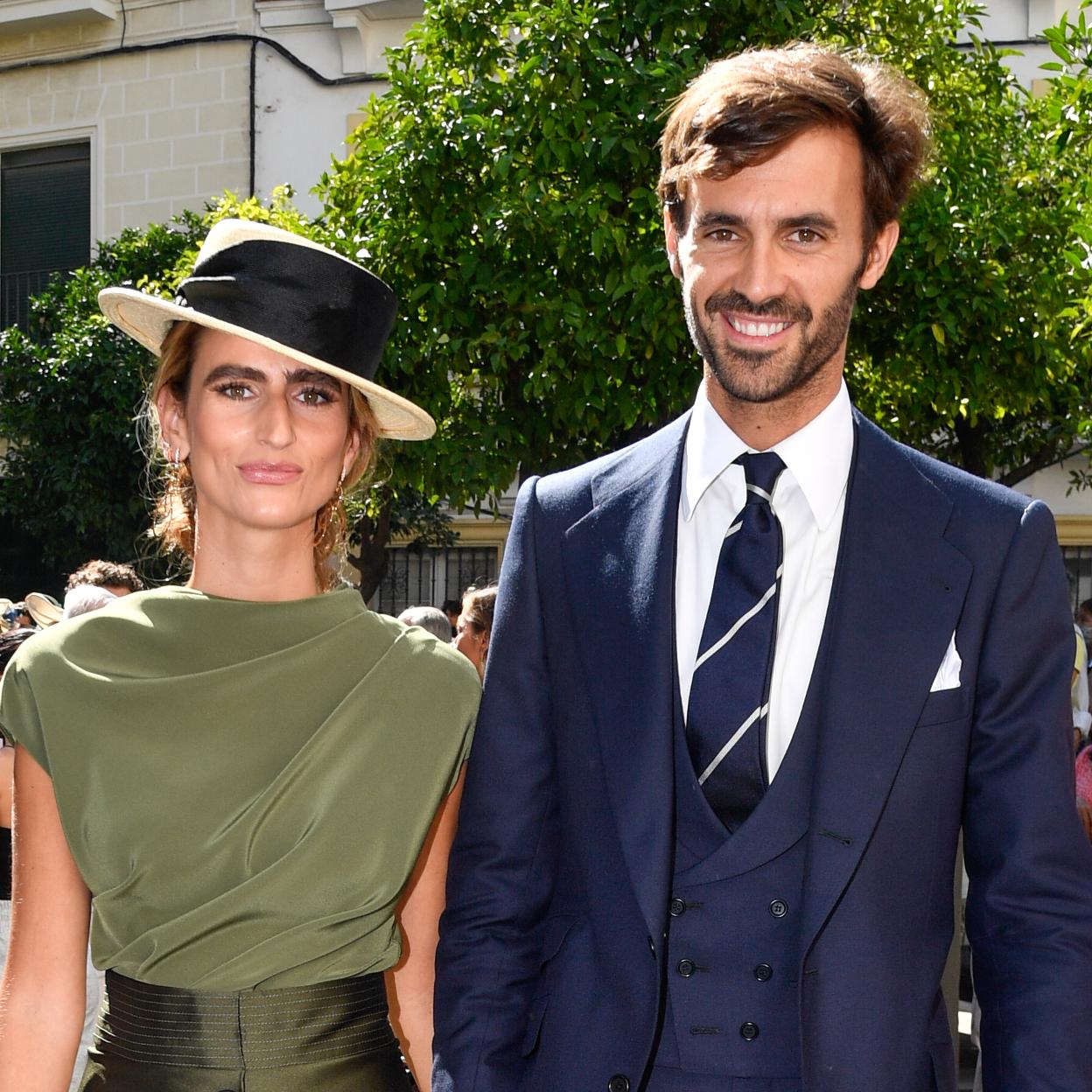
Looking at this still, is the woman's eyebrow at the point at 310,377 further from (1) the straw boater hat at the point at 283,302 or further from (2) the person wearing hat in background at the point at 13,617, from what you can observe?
(2) the person wearing hat in background at the point at 13,617

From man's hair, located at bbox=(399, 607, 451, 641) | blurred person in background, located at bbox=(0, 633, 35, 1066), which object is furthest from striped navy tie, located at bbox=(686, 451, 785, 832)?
man's hair, located at bbox=(399, 607, 451, 641)

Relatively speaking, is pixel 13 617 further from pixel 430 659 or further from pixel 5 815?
pixel 430 659

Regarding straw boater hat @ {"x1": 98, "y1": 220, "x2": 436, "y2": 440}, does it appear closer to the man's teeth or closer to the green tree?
the man's teeth

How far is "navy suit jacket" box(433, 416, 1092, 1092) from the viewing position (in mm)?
2004

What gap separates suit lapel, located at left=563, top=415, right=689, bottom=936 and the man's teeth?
0.26 m

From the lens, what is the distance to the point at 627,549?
7.57ft

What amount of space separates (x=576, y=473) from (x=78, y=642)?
0.87 m

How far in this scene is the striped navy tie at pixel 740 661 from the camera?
6.96ft

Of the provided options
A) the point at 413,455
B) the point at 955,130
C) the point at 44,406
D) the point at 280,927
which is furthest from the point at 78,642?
the point at 44,406

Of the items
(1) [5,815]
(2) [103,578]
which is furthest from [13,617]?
(1) [5,815]

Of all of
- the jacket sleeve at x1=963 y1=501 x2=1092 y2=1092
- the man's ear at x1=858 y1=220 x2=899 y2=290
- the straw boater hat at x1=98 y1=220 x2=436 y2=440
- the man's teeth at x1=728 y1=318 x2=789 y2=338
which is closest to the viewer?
the jacket sleeve at x1=963 y1=501 x2=1092 y2=1092

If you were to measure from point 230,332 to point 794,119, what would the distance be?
0.97m

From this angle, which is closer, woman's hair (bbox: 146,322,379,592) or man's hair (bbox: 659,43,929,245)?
man's hair (bbox: 659,43,929,245)

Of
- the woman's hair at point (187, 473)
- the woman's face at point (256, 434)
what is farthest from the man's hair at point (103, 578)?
the woman's face at point (256, 434)
